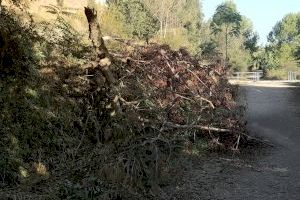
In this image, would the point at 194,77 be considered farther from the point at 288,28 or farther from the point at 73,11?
the point at 288,28

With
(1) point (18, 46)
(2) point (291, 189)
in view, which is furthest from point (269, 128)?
(1) point (18, 46)

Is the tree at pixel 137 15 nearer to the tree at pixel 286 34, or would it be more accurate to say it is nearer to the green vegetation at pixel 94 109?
the green vegetation at pixel 94 109

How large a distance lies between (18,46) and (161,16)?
3498cm

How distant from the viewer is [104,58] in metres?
9.27

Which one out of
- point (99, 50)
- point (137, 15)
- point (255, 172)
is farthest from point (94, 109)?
point (137, 15)

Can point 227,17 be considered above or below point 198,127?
above

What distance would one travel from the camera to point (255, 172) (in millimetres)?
9797

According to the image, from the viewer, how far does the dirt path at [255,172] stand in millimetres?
8273

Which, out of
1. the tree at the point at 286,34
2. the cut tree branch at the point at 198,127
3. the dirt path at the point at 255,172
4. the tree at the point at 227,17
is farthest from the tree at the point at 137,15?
the tree at the point at 227,17

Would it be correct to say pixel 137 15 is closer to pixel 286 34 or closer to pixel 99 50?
pixel 99 50

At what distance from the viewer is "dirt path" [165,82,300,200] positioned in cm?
827

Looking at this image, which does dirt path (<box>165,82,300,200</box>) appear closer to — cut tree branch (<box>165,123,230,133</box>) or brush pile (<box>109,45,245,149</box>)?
cut tree branch (<box>165,123,230,133</box>)

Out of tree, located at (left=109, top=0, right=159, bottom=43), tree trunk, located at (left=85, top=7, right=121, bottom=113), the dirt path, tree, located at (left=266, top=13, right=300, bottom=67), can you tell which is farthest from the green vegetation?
tree, located at (left=266, top=13, right=300, bottom=67)

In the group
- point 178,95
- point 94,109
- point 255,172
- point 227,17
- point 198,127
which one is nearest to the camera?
point 94,109
